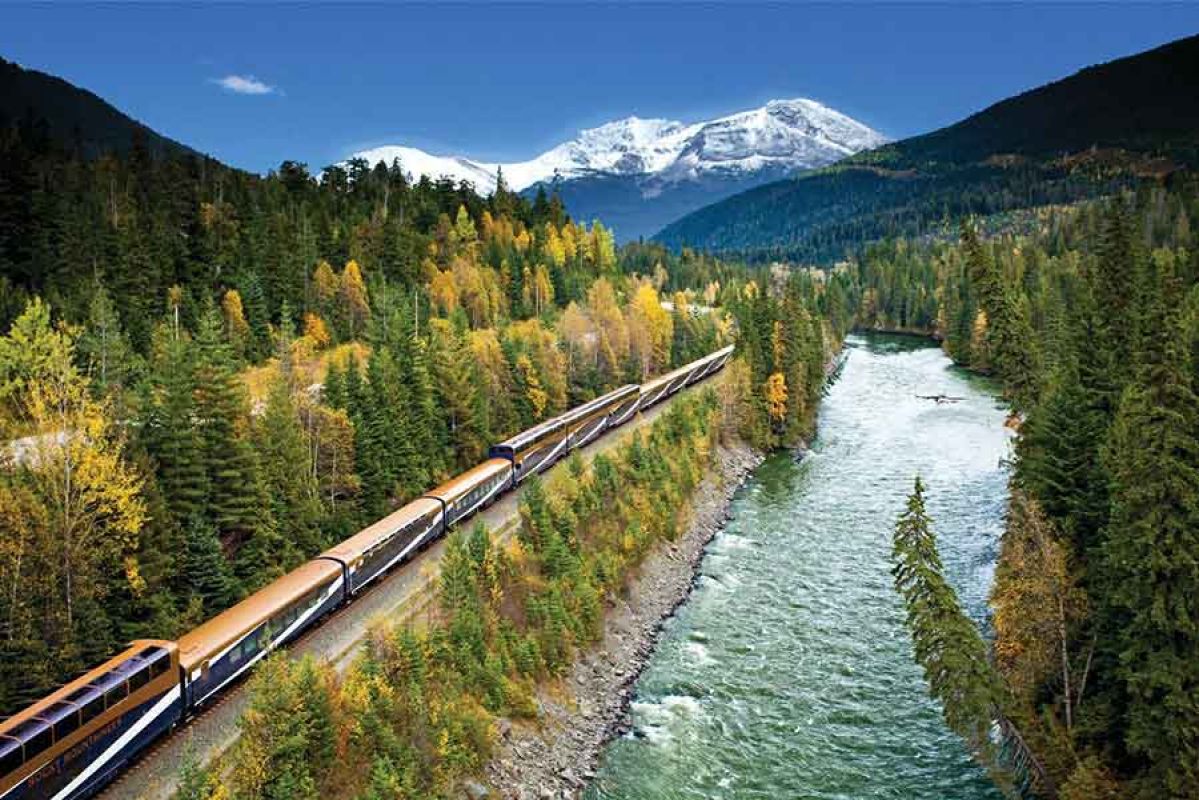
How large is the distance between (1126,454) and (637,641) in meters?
25.4

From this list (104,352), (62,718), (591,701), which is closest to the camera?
(62,718)

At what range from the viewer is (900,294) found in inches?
7717

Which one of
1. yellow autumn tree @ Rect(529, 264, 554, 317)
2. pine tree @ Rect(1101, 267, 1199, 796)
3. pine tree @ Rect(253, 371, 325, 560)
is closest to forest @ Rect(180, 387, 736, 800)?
pine tree @ Rect(253, 371, 325, 560)

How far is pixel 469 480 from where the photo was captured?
51500 millimetres

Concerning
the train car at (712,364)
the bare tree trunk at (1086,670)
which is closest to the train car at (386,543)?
the bare tree trunk at (1086,670)

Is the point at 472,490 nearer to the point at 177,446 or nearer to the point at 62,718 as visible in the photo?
the point at 177,446

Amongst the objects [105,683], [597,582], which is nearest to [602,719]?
[597,582]

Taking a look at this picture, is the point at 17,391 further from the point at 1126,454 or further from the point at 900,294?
the point at 900,294

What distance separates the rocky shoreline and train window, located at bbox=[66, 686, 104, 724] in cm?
1232

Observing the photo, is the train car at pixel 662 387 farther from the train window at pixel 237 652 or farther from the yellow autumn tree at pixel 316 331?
the train window at pixel 237 652

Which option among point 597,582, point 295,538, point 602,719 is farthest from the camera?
point 597,582

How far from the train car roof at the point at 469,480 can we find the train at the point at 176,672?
113 mm

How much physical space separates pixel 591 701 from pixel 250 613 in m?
15.3

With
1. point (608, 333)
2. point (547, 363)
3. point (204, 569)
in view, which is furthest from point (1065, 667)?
point (608, 333)
